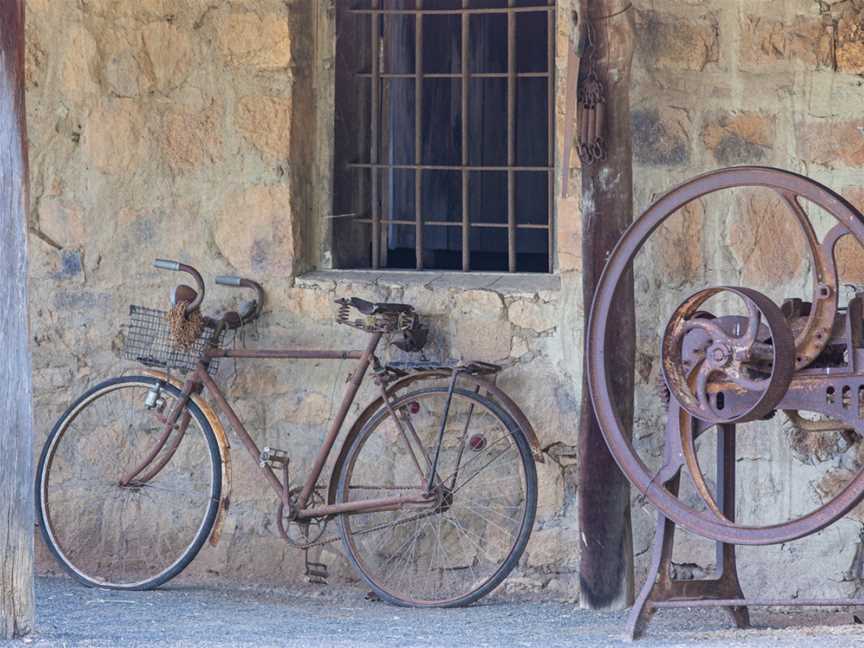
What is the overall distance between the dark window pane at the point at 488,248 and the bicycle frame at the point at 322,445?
59 cm

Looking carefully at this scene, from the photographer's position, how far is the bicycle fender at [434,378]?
494 cm

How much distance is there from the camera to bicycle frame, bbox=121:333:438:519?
502cm

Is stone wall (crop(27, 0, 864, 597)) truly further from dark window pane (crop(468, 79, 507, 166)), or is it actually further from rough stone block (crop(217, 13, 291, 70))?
dark window pane (crop(468, 79, 507, 166))

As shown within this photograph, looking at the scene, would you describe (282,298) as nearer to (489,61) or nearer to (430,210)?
(430,210)

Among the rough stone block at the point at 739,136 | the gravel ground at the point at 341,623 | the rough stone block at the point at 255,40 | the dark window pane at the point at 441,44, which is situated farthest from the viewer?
the dark window pane at the point at 441,44

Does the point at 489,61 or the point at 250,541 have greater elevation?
the point at 489,61

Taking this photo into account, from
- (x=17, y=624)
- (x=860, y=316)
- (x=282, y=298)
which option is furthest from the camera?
(x=282, y=298)

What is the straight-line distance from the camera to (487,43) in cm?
548

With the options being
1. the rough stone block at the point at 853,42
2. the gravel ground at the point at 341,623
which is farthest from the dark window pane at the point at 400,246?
the rough stone block at the point at 853,42

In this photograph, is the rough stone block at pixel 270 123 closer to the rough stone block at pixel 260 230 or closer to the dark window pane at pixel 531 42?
the rough stone block at pixel 260 230

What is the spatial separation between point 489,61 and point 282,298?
1.18m

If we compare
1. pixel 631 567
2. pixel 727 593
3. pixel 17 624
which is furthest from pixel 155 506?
pixel 727 593

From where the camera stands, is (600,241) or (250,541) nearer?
(600,241)

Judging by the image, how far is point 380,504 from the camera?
501 cm
